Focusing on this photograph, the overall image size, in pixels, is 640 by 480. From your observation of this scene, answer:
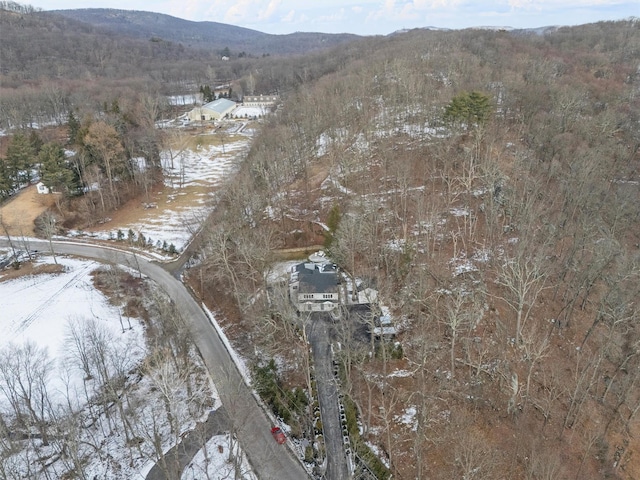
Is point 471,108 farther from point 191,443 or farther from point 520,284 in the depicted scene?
point 191,443

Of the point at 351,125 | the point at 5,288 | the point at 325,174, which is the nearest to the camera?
the point at 5,288

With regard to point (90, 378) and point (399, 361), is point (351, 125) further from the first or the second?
point (90, 378)

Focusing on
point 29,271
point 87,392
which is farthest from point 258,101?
point 87,392

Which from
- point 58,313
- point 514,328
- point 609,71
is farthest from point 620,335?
point 609,71

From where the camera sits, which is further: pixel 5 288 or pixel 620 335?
pixel 5 288

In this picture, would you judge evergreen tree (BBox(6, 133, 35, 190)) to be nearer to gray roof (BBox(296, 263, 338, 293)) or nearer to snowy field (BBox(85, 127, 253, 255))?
snowy field (BBox(85, 127, 253, 255))

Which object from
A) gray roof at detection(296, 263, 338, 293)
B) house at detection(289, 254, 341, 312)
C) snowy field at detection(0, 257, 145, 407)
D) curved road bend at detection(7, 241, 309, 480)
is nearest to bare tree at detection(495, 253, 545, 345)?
house at detection(289, 254, 341, 312)
